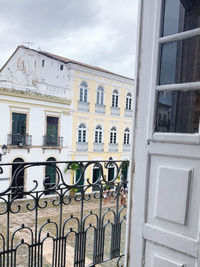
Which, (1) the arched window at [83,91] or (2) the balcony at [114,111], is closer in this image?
(1) the arched window at [83,91]

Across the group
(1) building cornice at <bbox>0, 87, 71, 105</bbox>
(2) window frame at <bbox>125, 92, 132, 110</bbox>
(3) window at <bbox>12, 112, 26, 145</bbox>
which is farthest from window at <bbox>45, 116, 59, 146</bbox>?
(2) window frame at <bbox>125, 92, 132, 110</bbox>

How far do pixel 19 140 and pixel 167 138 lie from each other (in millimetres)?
9240

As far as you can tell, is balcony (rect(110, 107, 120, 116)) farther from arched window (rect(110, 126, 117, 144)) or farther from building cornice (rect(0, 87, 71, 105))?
building cornice (rect(0, 87, 71, 105))

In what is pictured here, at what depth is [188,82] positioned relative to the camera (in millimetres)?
840

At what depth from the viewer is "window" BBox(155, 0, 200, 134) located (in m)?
0.83

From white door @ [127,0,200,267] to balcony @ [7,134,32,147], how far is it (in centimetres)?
897

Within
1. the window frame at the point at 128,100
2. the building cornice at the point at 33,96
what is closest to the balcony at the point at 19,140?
the building cornice at the point at 33,96

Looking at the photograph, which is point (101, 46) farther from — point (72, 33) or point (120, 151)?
point (120, 151)

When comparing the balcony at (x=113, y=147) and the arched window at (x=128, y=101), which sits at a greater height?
the arched window at (x=128, y=101)

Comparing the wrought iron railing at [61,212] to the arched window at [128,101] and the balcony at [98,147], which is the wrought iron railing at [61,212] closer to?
the balcony at [98,147]

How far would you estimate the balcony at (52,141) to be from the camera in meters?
10.1

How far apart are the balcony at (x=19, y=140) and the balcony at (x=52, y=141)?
2.29 ft

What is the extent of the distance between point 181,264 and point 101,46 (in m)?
15.6

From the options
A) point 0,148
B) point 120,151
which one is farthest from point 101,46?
point 0,148
